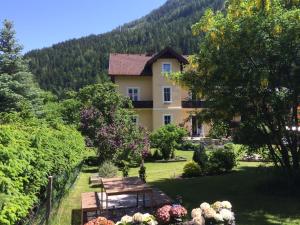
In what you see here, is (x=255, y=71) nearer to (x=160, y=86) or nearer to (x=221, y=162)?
(x=221, y=162)

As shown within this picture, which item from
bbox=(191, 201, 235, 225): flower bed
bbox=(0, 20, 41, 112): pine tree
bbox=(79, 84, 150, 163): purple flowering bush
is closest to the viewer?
bbox=(191, 201, 235, 225): flower bed

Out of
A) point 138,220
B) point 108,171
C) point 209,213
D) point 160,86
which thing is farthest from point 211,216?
point 160,86

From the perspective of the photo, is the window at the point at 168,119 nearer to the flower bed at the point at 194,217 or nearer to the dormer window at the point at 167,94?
the dormer window at the point at 167,94

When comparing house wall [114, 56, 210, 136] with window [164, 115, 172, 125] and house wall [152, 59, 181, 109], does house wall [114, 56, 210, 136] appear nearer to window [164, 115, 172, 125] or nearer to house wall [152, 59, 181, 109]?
house wall [152, 59, 181, 109]

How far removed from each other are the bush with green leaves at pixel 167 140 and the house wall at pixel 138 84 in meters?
13.9

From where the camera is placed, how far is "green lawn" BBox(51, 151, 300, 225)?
1203 centimetres

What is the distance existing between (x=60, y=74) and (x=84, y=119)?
10810 cm

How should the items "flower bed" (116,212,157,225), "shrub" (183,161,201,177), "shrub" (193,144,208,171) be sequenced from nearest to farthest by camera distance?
"flower bed" (116,212,157,225) → "shrub" (183,161,201,177) → "shrub" (193,144,208,171)

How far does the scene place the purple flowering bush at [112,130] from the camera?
24.0 m

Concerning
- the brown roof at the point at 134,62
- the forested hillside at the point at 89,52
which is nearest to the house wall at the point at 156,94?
the brown roof at the point at 134,62

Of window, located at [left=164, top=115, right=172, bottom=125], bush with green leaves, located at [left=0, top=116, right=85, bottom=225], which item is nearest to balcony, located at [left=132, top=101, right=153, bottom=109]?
window, located at [left=164, top=115, right=172, bottom=125]

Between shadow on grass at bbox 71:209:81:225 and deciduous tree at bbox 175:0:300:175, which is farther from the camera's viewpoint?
deciduous tree at bbox 175:0:300:175

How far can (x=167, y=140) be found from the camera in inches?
1219

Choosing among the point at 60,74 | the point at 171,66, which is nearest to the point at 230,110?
the point at 171,66
